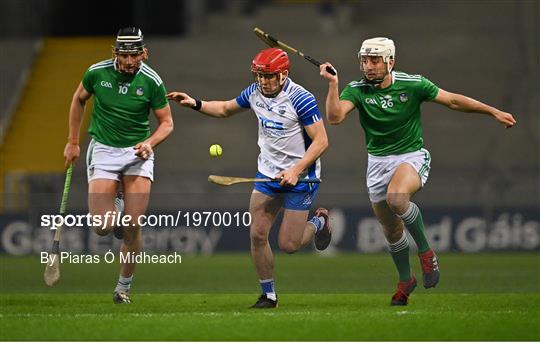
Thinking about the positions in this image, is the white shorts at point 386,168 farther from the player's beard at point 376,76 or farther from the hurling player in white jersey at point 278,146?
the player's beard at point 376,76

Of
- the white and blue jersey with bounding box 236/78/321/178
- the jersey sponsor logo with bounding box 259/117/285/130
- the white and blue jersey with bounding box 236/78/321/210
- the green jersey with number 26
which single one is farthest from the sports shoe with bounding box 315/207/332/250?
the green jersey with number 26

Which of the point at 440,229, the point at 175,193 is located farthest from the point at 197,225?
the point at 440,229

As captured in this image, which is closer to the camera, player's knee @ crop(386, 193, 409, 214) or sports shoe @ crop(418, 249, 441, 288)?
player's knee @ crop(386, 193, 409, 214)

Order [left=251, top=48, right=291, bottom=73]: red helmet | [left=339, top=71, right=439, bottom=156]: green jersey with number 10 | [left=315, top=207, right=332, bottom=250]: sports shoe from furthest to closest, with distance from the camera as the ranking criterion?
1. [left=315, top=207, right=332, bottom=250]: sports shoe
2. [left=339, top=71, right=439, bottom=156]: green jersey with number 10
3. [left=251, top=48, right=291, bottom=73]: red helmet

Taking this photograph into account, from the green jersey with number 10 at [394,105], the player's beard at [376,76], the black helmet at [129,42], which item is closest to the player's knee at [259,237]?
the green jersey with number 10 at [394,105]

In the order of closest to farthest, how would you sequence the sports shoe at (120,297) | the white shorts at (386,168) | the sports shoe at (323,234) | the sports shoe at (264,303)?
1. the sports shoe at (264,303)
2. the white shorts at (386,168)
3. the sports shoe at (120,297)
4. the sports shoe at (323,234)

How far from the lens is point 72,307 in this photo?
11070mm

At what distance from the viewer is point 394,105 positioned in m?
11.1

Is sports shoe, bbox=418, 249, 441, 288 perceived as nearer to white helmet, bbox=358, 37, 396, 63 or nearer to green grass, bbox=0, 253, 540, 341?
green grass, bbox=0, 253, 540, 341

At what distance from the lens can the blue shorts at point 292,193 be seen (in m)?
10.9

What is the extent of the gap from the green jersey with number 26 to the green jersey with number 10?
1563 mm

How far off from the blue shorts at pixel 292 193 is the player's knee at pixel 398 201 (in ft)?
2.06

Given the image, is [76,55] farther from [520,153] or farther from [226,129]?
[520,153]

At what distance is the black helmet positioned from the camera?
11.0 metres
